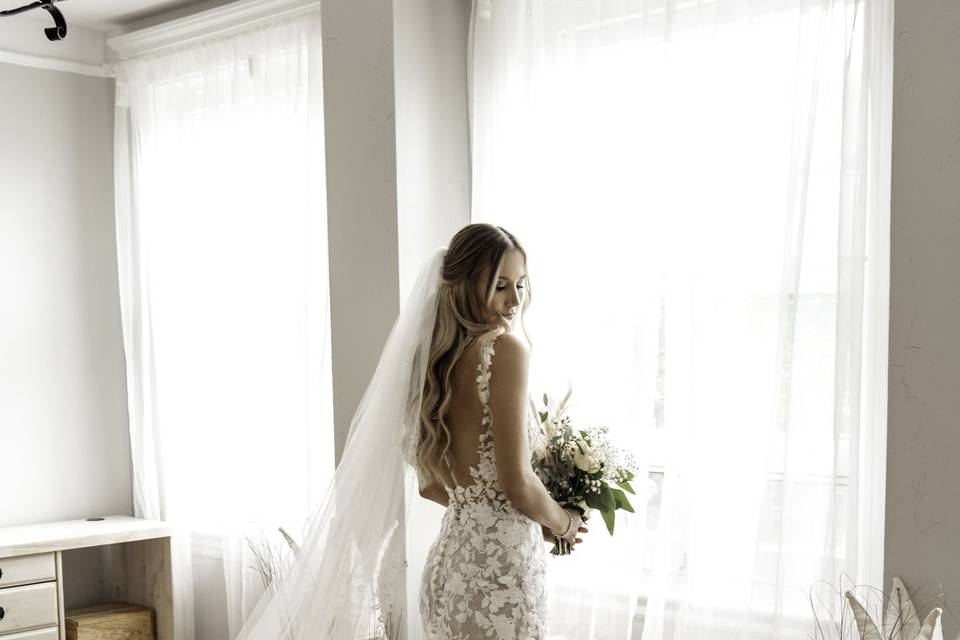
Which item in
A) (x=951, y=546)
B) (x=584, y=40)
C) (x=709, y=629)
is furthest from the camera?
(x=584, y=40)

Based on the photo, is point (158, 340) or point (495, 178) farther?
point (158, 340)

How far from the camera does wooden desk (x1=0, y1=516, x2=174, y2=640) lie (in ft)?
13.6

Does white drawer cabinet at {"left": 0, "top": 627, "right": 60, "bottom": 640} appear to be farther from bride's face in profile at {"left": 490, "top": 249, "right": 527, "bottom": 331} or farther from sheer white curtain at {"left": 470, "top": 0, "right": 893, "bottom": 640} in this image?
bride's face in profile at {"left": 490, "top": 249, "right": 527, "bottom": 331}

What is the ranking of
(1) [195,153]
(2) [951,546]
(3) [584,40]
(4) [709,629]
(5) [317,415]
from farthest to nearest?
(1) [195,153], (5) [317,415], (3) [584,40], (4) [709,629], (2) [951,546]

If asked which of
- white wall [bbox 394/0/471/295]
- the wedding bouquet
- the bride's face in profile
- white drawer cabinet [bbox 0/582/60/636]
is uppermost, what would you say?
white wall [bbox 394/0/471/295]

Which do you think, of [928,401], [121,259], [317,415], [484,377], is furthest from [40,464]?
[928,401]

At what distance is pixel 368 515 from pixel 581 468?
579 millimetres

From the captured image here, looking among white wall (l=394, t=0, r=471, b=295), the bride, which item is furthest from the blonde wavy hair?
white wall (l=394, t=0, r=471, b=295)

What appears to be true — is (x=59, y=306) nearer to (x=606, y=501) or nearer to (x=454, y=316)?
(x=454, y=316)

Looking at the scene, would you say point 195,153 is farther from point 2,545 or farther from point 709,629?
point 709,629

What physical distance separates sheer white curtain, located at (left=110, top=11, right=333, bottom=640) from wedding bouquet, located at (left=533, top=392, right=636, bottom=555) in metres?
1.42

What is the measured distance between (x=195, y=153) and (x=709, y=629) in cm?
295

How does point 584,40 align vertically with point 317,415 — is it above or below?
above

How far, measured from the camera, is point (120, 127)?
4.84 meters
